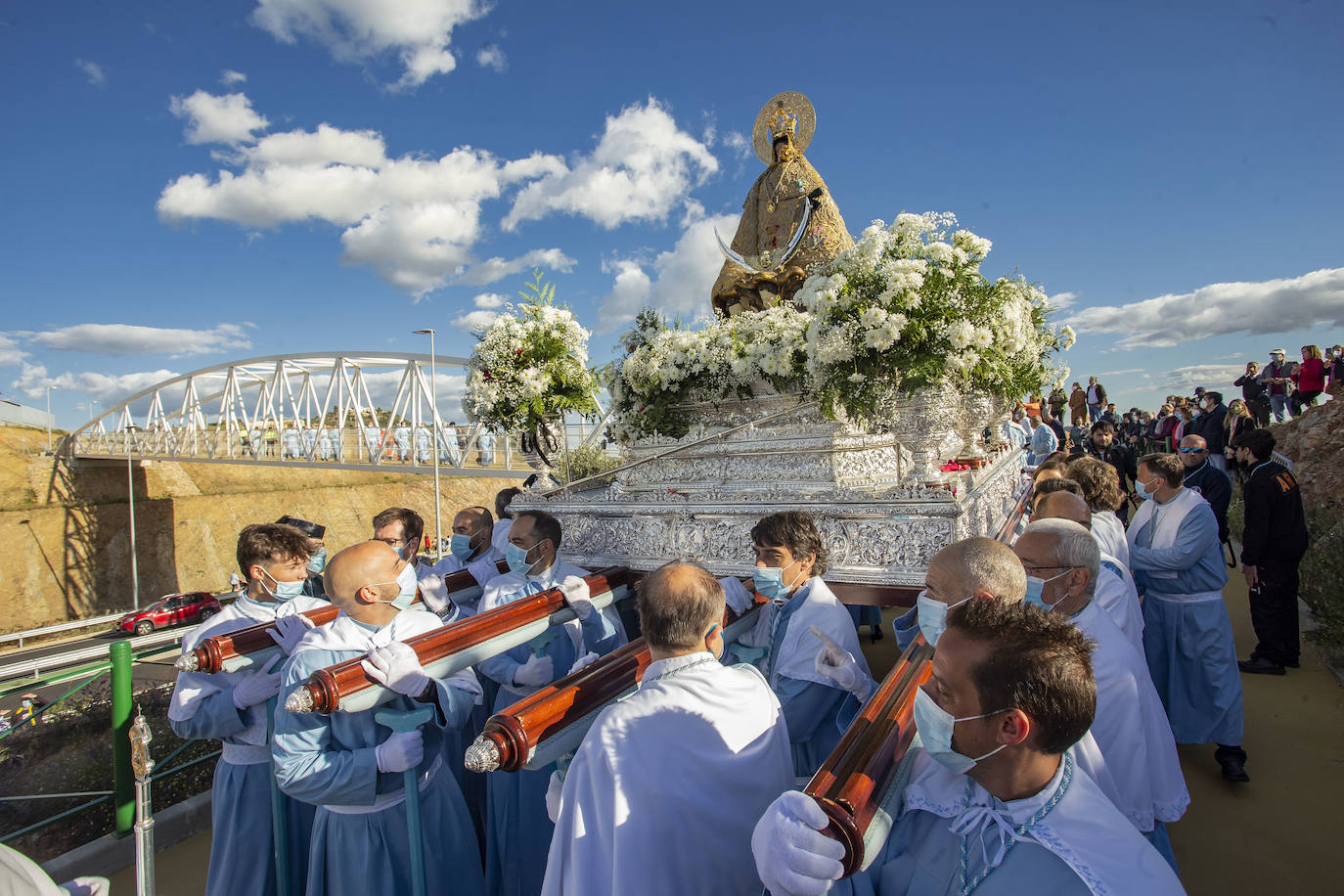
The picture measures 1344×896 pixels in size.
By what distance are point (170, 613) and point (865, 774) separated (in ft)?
111

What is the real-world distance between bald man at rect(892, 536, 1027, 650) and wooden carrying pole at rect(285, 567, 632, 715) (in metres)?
2.20

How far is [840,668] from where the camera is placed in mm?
3078

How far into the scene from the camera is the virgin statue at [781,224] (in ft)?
33.5

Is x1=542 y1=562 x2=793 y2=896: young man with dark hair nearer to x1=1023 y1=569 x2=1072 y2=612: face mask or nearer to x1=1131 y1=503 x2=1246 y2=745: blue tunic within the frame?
x1=1023 y1=569 x2=1072 y2=612: face mask

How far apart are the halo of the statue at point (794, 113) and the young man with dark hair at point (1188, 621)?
8.43m

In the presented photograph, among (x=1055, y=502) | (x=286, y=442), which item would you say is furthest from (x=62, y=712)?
(x=286, y=442)

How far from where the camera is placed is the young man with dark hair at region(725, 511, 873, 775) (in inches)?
123

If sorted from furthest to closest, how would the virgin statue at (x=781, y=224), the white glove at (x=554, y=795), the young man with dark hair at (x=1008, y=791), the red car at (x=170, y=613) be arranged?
the red car at (x=170, y=613) → the virgin statue at (x=781, y=224) → the white glove at (x=554, y=795) → the young man with dark hair at (x=1008, y=791)

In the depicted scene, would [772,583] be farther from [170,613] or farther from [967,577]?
[170,613]

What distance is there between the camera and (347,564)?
3.16 m

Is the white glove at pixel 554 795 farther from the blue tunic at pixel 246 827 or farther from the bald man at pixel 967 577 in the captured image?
the blue tunic at pixel 246 827

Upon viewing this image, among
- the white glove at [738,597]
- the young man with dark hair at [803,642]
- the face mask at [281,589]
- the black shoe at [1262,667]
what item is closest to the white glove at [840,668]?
the young man with dark hair at [803,642]

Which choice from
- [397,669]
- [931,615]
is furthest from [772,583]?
[397,669]

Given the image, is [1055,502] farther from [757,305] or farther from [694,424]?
[757,305]
